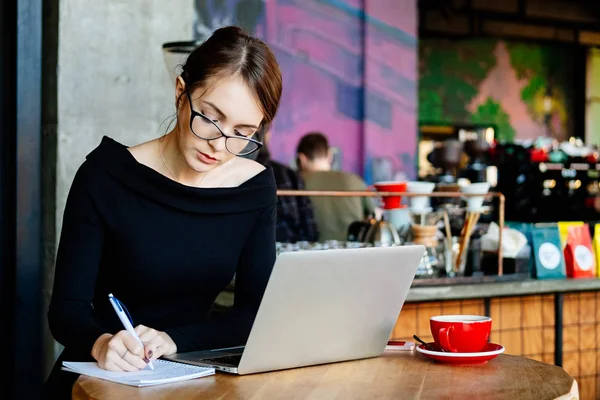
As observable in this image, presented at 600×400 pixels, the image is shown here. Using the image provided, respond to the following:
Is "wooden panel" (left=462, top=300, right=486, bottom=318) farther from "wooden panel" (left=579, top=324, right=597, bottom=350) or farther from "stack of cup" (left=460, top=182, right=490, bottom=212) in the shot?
"wooden panel" (left=579, top=324, right=597, bottom=350)

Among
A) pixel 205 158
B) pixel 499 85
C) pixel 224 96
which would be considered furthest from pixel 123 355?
pixel 499 85

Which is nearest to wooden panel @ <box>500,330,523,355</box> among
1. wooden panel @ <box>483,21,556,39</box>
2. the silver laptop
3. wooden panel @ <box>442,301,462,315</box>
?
wooden panel @ <box>442,301,462,315</box>

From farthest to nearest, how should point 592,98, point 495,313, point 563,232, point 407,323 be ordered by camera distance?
point 592,98 → point 563,232 → point 495,313 → point 407,323

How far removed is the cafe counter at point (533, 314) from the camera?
10.5 ft

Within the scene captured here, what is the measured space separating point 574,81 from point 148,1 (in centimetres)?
1014

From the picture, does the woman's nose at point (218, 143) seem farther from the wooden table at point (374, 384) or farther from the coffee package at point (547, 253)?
the coffee package at point (547, 253)

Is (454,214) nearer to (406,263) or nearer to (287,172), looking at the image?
(287,172)

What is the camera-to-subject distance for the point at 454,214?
11.9 ft

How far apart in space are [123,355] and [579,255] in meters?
2.54

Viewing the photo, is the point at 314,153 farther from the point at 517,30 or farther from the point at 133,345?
the point at 517,30

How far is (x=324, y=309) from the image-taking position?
1666 mm

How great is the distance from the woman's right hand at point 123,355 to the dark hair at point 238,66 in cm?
59

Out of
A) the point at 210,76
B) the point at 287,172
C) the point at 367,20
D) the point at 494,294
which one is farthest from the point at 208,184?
the point at 367,20

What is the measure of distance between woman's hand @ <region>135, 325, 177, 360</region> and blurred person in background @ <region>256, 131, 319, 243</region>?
2.70 m
